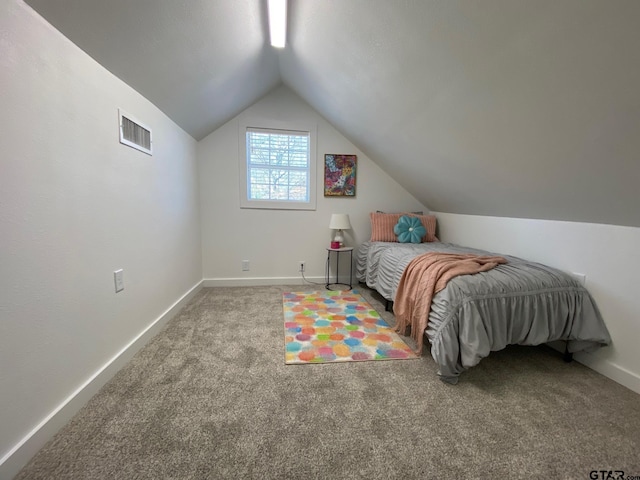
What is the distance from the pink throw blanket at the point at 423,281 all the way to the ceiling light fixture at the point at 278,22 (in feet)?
6.92

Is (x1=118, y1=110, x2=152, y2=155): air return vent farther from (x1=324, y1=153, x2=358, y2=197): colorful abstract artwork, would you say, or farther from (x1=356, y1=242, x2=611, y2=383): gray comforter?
(x1=356, y1=242, x2=611, y2=383): gray comforter

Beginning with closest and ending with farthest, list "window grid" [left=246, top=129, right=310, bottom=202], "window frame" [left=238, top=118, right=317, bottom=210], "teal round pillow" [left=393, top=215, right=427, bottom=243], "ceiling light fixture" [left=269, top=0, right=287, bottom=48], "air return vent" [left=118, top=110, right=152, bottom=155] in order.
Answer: "air return vent" [left=118, top=110, right=152, bottom=155], "ceiling light fixture" [left=269, top=0, right=287, bottom=48], "teal round pillow" [left=393, top=215, right=427, bottom=243], "window frame" [left=238, top=118, right=317, bottom=210], "window grid" [left=246, top=129, right=310, bottom=202]

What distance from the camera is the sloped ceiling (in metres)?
1.04

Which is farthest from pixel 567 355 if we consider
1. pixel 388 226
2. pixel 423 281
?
pixel 388 226

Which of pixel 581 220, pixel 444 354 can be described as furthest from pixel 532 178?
pixel 444 354

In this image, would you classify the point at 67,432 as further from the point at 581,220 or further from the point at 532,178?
the point at 581,220

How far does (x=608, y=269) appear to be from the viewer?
Result: 5.45ft

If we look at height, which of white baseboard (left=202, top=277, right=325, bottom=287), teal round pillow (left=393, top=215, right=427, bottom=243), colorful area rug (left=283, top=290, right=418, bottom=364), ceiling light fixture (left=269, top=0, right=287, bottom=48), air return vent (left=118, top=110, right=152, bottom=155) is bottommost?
colorful area rug (left=283, top=290, right=418, bottom=364)

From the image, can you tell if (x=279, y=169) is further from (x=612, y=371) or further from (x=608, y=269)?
(x=612, y=371)

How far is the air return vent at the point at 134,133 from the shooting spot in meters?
1.64

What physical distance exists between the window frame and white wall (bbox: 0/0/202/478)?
1367 millimetres

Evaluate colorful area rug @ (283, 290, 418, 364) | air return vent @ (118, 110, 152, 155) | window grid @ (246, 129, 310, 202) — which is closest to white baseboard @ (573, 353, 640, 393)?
colorful area rug @ (283, 290, 418, 364)

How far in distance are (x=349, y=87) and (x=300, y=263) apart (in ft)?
7.07

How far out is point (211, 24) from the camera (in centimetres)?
162
